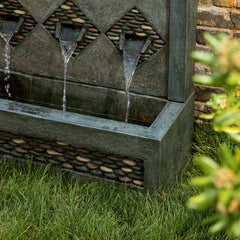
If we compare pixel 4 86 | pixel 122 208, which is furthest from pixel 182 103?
pixel 4 86

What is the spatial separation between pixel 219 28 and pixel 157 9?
45cm

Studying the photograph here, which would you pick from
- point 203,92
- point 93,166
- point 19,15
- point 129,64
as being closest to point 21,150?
point 93,166

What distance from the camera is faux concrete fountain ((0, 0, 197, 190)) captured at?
240cm

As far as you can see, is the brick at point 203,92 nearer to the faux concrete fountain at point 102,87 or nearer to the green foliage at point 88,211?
the faux concrete fountain at point 102,87

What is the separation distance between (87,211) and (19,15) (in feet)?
4.72

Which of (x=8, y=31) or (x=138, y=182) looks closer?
(x=138, y=182)

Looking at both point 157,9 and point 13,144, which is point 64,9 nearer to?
point 157,9

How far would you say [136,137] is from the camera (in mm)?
2301

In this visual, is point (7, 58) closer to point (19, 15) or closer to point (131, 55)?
point (19, 15)

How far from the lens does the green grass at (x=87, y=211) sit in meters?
2.18

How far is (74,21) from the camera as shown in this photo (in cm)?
288

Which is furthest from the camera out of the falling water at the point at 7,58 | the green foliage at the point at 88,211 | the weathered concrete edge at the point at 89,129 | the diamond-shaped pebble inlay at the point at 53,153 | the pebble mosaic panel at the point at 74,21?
the falling water at the point at 7,58

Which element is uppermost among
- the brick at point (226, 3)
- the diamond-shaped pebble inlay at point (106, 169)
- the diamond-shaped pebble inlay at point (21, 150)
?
the brick at point (226, 3)

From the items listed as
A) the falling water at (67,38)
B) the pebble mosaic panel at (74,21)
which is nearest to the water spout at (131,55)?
the pebble mosaic panel at (74,21)
